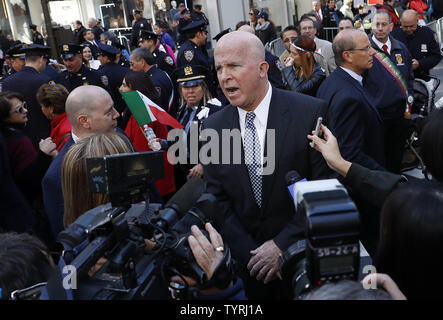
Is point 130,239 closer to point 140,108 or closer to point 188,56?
point 140,108

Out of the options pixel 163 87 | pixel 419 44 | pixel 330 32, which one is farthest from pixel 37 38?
pixel 419 44

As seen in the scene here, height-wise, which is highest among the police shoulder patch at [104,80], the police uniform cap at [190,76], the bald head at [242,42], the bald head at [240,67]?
the bald head at [242,42]

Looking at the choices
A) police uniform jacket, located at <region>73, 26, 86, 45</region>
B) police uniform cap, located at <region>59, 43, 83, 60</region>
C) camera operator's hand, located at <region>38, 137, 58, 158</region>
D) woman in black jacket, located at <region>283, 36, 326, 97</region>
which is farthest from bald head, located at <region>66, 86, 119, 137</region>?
police uniform jacket, located at <region>73, 26, 86, 45</region>

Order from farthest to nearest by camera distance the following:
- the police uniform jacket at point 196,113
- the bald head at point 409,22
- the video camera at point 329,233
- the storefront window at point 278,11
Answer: the storefront window at point 278,11 → the bald head at point 409,22 → the police uniform jacket at point 196,113 → the video camera at point 329,233

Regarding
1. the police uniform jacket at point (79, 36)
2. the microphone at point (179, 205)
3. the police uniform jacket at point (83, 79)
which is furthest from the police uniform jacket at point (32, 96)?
the police uniform jacket at point (79, 36)

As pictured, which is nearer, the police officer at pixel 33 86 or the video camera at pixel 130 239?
the video camera at pixel 130 239

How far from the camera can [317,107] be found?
252cm

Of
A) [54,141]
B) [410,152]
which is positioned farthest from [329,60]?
[54,141]

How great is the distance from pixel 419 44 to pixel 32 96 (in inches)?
216

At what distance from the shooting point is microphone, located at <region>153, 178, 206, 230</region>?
1.55 metres

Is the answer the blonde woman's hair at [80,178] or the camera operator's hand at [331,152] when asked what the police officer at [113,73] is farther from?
the camera operator's hand at [331,152]

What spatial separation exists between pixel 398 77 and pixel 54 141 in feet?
11.3

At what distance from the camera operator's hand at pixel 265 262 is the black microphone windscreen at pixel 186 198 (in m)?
0.67

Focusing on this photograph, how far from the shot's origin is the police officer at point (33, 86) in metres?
5.14
